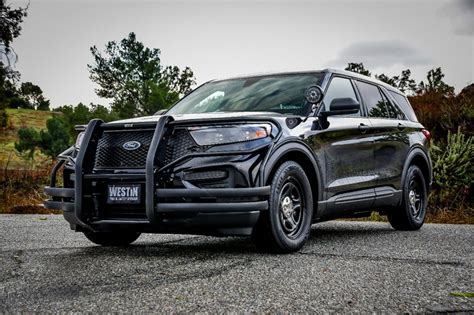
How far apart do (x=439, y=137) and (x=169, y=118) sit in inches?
448

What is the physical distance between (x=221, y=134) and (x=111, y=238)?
5.81 ft

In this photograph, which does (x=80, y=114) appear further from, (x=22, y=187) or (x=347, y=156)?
(x=347, y=156)

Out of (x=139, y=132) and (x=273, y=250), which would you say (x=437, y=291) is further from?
(x=139, y=132)

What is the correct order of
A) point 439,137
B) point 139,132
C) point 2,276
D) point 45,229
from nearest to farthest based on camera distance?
1. point 2,276
2. point 139,132
3. point 45,229
4. point 439,137

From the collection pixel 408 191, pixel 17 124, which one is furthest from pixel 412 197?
pixel 17 124

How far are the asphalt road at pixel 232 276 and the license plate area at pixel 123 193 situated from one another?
472mm

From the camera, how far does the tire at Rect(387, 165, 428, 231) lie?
7668 mm

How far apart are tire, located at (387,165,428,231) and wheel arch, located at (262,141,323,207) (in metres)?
2.19

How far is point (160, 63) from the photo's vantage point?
174 feet

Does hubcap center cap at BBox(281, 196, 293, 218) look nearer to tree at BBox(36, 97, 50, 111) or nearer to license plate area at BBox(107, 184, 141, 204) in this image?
license plate area at BBox(107, 184, 141, 204)

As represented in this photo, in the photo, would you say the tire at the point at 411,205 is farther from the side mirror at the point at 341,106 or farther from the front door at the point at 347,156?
the side mirror at the point at 341,106

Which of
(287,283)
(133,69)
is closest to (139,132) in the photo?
(287,283)

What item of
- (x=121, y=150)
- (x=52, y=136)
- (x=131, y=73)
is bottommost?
(x=52, y=136)

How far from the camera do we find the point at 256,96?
20.6ft
